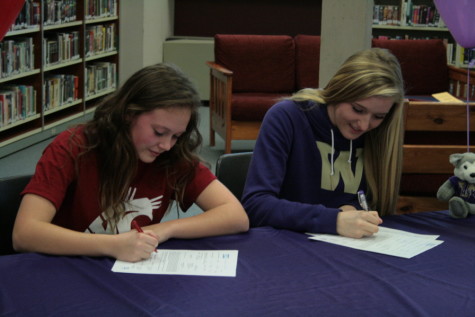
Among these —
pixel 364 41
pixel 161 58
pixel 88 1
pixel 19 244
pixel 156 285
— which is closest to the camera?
pixel 156 285

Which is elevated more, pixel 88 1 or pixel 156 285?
pixel 88 1

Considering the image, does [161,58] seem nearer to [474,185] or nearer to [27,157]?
[27,157]

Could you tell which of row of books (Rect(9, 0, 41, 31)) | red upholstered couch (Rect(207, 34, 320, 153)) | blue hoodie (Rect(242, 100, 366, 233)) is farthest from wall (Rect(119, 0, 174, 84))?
blue hoodie (Rect(242, 100, 366, 233))

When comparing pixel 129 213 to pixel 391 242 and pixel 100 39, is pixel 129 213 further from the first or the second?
pixel 100 39

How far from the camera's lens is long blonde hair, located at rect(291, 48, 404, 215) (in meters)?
1.89

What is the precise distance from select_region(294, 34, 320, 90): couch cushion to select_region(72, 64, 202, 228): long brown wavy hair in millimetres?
4300

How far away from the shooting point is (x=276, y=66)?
5.94 meters

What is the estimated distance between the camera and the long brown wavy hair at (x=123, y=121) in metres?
1.70

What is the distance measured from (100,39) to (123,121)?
18.2ft

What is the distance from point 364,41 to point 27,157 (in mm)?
2686

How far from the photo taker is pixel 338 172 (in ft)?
6.69

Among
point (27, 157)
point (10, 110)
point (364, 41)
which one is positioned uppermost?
point (364, 41)

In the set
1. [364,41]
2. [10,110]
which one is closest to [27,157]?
[10,110]

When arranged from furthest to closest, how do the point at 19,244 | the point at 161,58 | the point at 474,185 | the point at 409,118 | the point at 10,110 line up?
the point at 161,58
the point at 10,110
the point at 409,118
the point at 474,185
the point at 19,244
